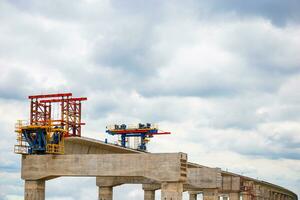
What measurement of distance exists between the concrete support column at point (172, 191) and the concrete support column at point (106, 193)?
20.9 metres

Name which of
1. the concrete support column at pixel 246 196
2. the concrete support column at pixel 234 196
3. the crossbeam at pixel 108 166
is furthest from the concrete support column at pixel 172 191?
the concrete support column at pixel 246 196

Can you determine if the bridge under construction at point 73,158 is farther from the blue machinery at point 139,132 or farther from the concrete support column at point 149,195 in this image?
the blue machinery at point 139,132

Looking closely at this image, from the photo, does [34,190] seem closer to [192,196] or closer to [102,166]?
[102,166]

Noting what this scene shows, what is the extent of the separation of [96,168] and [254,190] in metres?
45.3

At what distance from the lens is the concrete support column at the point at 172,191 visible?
169ft

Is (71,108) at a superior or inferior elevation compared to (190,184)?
superior

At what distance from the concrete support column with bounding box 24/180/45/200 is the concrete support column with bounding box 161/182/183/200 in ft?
43.0

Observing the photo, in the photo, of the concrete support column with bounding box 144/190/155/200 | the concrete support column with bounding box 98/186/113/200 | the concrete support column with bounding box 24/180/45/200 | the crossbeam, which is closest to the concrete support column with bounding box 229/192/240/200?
the concrete support column with bounding box 144/190/155/200

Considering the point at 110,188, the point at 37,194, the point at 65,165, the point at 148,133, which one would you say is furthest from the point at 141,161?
the point at 148,133

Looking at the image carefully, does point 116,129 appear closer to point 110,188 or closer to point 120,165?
point 110,188

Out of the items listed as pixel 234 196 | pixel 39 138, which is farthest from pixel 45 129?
pixel 234 196

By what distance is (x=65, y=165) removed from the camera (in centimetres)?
5559

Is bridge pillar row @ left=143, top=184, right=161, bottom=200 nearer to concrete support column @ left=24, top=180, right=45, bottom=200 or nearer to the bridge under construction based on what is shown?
the bridge under construction

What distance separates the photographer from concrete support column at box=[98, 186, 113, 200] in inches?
2820
